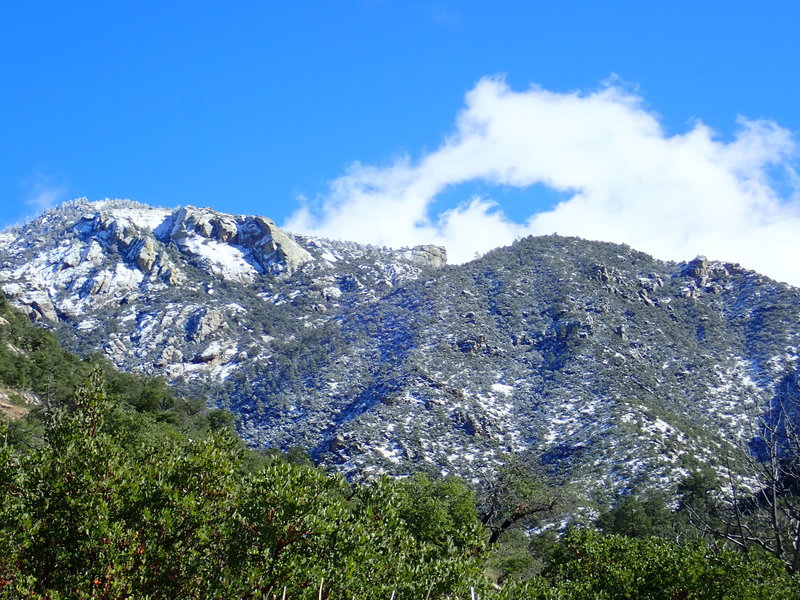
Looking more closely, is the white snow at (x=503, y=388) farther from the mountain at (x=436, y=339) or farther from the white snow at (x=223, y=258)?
the white snow at (x=223, y=258)

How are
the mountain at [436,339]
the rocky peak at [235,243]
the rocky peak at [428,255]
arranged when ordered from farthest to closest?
1. the rocky peak at [428,255]
2. the rocky peak at [235,243]
3. the mountain at [436,339]

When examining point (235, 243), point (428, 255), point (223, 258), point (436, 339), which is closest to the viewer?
point (436, 339)

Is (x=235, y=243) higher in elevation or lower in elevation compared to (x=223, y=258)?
higher

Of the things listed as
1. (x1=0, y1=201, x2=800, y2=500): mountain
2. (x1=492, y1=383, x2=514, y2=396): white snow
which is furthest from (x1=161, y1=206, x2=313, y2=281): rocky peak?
(x1=492, y1=383, x2=514, y2=396): white snow

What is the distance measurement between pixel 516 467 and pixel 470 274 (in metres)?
79.4

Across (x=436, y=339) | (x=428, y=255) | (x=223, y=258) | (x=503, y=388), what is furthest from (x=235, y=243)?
(x=503, y=388)

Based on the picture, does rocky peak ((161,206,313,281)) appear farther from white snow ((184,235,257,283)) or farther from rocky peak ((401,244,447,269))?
rocky peak ((401,244,447,269))

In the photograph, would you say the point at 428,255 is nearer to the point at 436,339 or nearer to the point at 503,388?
the point at 436,339

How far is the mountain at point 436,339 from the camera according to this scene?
71.3 meters

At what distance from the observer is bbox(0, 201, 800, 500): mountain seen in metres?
71.3

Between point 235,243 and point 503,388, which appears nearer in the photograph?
point 503,388

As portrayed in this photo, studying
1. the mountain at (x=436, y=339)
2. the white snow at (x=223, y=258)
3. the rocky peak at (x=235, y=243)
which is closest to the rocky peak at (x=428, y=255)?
the mountain at (x=436, y=339)

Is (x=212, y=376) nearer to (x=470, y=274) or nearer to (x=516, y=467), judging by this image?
(x=470, y=274)

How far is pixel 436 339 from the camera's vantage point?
316 ft
